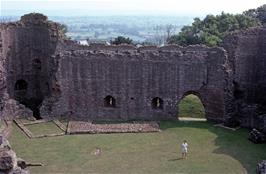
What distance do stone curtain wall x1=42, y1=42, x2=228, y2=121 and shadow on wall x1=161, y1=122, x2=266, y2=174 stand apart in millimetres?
1774

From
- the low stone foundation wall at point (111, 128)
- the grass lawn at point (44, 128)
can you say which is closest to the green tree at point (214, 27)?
the low stone foundation wall at point (111, 128)

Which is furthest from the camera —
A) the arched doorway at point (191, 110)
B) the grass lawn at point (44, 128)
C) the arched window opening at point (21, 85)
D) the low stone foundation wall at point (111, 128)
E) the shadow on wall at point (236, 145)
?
the arched window opening at point (21, 85)

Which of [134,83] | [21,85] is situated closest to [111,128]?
[134,83]

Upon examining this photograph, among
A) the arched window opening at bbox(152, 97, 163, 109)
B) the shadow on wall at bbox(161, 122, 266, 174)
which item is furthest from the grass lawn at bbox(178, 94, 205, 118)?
the shadow on wall at bbox(161, 122, 266, 174)

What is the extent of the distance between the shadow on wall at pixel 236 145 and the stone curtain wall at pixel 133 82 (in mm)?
1774

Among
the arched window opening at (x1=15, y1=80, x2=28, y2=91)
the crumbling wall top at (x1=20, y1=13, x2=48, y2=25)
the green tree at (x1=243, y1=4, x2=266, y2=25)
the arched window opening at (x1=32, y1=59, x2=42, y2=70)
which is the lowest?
the arched window opening at (x1=15, y1=80, x2=28, y2=91)

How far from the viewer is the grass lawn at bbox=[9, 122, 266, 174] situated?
26.2m

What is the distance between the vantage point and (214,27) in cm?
6328

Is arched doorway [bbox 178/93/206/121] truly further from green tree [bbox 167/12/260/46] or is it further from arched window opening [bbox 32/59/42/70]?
green tree [bbox 167/12/260/46]

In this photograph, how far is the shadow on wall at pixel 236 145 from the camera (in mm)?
27281

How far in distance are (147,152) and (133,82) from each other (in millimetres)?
7875

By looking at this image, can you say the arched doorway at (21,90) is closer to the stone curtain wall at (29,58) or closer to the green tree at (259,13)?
the stone curtain wall at (29,58)

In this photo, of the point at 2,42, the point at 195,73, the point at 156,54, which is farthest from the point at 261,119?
the point at 2,42

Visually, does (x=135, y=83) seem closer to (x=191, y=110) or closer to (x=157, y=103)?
(x=157, y=103)
